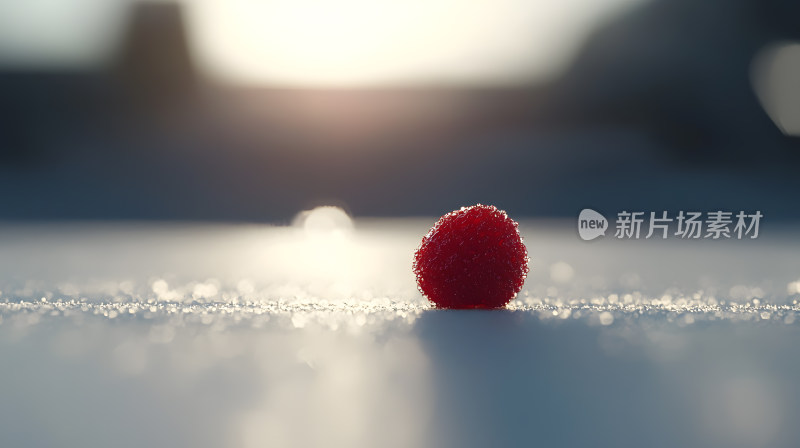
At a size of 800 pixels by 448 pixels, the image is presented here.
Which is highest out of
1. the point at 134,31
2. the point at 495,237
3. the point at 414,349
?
the point at 134,31

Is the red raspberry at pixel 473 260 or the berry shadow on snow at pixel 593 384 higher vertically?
the red raspberry at pixel 473 260

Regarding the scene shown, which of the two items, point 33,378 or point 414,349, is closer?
point 33,378

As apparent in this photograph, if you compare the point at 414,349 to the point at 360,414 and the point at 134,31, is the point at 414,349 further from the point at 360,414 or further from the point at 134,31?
the point at 134,31

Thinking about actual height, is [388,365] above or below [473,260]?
below

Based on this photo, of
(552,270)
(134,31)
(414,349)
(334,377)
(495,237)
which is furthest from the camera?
(134,31)

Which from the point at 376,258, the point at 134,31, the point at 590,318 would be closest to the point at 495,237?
the point at 590,318
